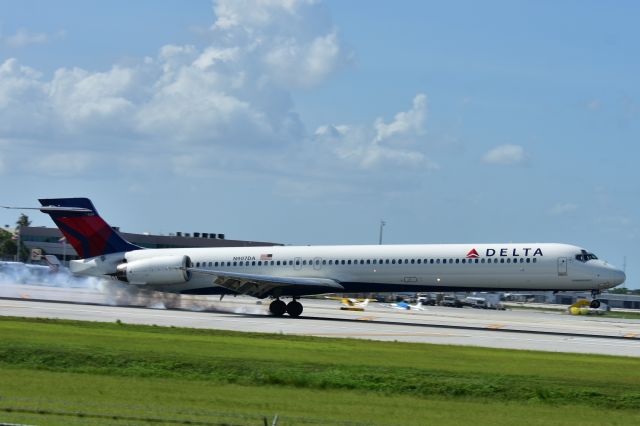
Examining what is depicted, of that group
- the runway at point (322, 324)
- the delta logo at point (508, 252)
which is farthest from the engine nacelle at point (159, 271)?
the delta logo at point (508, 252)

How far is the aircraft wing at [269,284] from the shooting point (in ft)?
174

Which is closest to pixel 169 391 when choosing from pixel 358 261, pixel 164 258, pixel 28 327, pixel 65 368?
pixel 65 368

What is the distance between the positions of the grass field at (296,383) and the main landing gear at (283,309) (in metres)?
20.2

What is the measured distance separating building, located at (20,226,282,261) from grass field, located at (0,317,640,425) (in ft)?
353

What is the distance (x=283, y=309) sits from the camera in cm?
5509

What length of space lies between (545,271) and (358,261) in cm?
981

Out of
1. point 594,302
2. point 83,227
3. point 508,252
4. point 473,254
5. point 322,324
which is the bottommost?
point 322,324

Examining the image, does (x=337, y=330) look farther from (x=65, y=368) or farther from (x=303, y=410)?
(x=303, y=410)

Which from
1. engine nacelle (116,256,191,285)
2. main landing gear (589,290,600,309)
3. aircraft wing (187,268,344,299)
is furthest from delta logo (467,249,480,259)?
engine nacelle (116,256,191,285)

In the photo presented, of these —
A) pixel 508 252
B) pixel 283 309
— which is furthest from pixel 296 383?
pixel 283 309

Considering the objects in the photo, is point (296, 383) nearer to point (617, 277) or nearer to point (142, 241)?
point (617, 277)

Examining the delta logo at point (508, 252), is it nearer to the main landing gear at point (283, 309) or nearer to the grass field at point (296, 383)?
the main landing gear at point (283, 309)

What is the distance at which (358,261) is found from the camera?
53.5 metres

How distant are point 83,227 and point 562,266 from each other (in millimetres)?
28618
